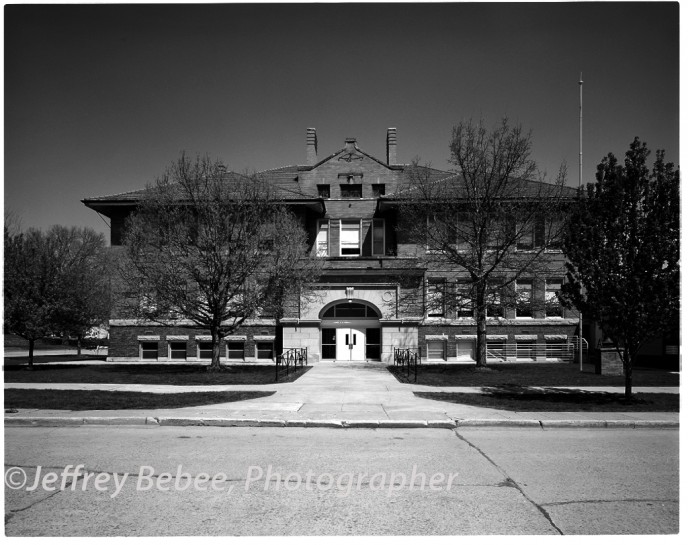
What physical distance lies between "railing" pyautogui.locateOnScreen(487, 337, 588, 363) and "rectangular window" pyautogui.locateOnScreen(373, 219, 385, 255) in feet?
26.9

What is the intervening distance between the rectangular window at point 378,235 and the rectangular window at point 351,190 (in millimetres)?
2193

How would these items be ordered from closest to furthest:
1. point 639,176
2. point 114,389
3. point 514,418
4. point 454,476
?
1. point 454,476
2. point 514,418
3. point 639,176
4. point 114,389

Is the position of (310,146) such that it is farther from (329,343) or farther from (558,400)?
(558,400)

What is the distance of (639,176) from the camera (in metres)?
12.5

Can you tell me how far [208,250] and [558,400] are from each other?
12.7 meters

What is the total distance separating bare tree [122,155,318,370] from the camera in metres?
19.8

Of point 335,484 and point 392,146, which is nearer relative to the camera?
point 335,484

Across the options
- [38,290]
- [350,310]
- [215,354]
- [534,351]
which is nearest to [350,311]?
[350,310]

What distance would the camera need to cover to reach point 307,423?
1055 centimetres

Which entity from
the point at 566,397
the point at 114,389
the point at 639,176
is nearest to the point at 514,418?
the point at 566,397

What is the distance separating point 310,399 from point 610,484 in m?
8.82

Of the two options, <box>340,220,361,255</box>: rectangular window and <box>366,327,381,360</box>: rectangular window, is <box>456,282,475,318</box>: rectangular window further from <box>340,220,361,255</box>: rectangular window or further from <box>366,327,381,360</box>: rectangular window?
<box>340,220,361,255</box>: rectangular window

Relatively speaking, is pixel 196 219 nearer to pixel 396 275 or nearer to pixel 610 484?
pixel 396 275

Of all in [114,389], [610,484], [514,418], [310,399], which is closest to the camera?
[610,484]
